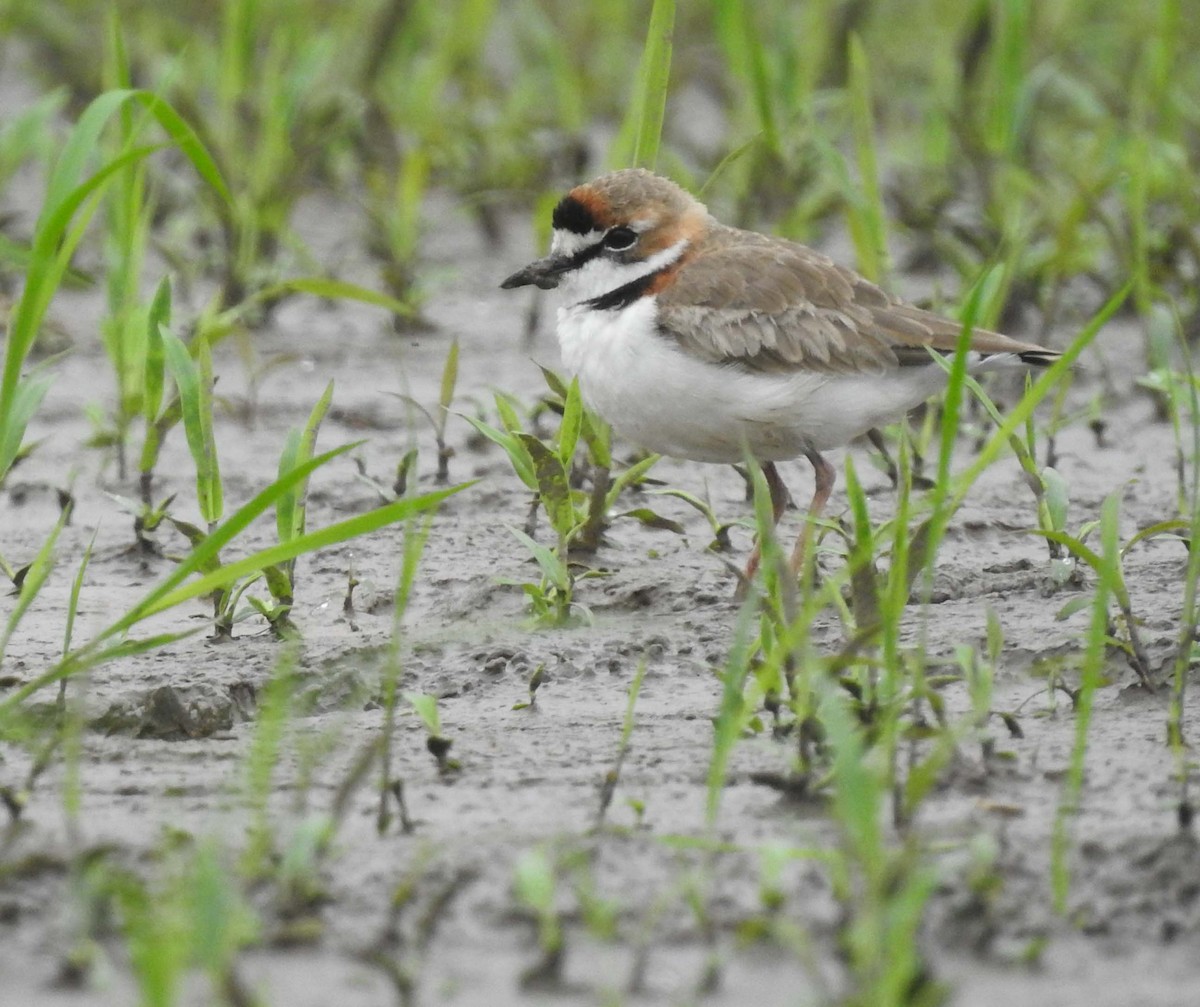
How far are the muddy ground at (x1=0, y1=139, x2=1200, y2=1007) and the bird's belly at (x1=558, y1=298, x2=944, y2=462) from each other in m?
0.36

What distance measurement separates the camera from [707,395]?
4707mm

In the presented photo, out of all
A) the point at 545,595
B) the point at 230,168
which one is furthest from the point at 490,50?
the point at 545,595

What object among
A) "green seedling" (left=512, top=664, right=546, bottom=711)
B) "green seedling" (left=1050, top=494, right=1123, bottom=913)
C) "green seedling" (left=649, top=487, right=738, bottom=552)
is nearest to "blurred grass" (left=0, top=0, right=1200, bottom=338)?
"green seedling" (left=649, top=487, right=738, bottom=552)

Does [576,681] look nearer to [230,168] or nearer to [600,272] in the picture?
[600,272]

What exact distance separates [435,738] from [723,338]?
1594 mm

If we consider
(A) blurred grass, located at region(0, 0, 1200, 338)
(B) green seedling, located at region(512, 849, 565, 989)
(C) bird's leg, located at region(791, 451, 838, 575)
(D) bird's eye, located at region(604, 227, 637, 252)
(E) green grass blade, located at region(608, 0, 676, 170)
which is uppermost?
(A) blurred grass, located at region(0, 0, 1200, 338)

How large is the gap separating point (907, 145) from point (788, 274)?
153 inches

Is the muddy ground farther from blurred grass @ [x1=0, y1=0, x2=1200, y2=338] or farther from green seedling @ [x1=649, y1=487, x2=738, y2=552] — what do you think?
blurred grass @ [x1=0, y1=0, x2=1200, y2=338]

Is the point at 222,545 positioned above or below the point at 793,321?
below

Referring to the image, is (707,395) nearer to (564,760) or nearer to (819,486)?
(819,486)

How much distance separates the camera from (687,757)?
3648 millimetres

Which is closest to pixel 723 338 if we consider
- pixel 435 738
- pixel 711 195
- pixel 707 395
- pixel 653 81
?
pixel 707 395

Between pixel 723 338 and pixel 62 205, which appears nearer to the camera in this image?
pixel 62 205

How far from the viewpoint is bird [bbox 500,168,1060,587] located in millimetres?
4734
